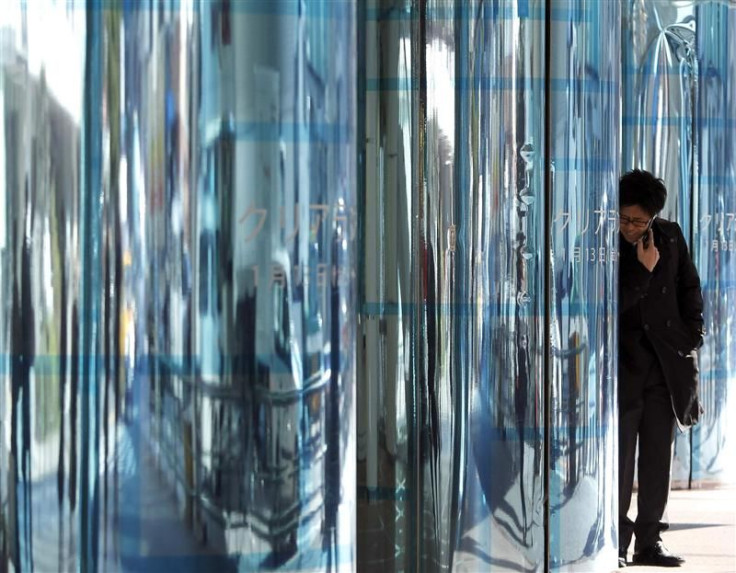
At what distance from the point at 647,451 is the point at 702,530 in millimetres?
1293

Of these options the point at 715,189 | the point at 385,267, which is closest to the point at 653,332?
the point at 385,267

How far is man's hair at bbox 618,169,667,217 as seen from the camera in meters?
6.05

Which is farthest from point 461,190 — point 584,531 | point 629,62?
point 629,62

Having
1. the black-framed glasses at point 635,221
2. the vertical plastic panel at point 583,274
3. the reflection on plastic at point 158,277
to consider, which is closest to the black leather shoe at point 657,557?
the vertical plastic panel at point 583,274

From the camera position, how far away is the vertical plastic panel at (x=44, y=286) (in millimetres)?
3248

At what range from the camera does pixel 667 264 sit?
615 centimetres

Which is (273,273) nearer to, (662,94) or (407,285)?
(407,285)

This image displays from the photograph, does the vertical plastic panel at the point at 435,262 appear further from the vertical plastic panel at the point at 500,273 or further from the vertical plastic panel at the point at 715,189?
the vertical plastic panel at the point at 715,189

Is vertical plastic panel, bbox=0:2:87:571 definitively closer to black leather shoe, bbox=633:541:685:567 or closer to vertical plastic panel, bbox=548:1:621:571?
vertical plastic panel, bbox=548:1:621:571

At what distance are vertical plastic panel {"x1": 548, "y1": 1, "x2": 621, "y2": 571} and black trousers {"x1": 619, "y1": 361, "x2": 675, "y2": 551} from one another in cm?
59

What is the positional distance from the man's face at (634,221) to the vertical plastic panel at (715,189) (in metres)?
2.73

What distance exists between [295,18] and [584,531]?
2.62 m

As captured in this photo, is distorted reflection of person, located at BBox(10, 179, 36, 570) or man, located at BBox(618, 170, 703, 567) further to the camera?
man, located at BBox(618, 170, 703, 567)

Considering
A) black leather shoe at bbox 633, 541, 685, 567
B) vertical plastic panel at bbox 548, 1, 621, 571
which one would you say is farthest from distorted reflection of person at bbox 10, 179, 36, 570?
black leather shoe at bbox 633, 541, 685, 567
